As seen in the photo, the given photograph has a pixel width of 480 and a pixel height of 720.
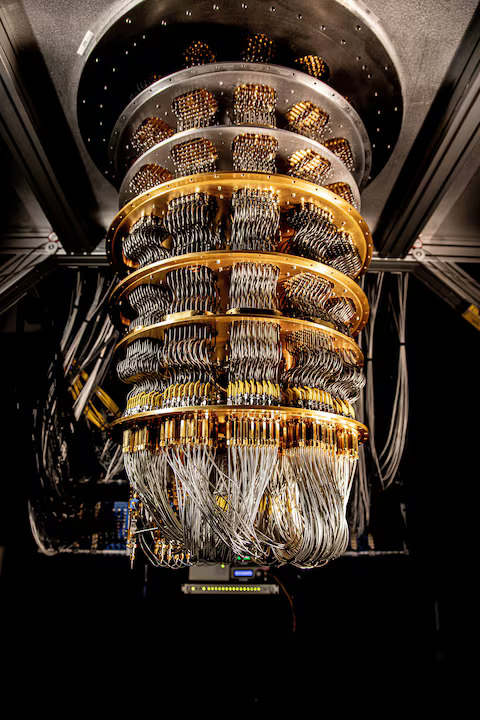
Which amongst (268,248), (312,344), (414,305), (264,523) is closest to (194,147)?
(268,248)

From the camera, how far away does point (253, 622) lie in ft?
7.27

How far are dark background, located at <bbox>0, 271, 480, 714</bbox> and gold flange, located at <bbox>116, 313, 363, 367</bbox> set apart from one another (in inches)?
42.0

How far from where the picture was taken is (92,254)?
8.59 feet

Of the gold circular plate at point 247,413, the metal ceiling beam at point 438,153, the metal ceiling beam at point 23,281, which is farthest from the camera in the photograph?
the metal ceiling beam at point 23,281

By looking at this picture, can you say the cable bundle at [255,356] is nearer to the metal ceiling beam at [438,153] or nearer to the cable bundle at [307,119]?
the cable bundle at [307,119]

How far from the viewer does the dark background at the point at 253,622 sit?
2166mm

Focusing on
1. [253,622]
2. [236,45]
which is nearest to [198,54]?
[236,45]

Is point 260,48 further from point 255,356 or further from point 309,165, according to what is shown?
point 255,356

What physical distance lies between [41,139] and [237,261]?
116 cm

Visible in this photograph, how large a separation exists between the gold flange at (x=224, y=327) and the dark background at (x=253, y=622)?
107 centimetres

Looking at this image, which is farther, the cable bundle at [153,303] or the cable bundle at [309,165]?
the cable bundle at [309,165]

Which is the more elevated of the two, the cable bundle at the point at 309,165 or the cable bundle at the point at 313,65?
the cable bundle at the point at 313,65

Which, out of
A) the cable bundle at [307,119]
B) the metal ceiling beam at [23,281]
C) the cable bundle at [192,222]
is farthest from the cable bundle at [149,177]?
the metal ceiling beam at [23,281]

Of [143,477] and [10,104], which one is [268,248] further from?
[10,104]
